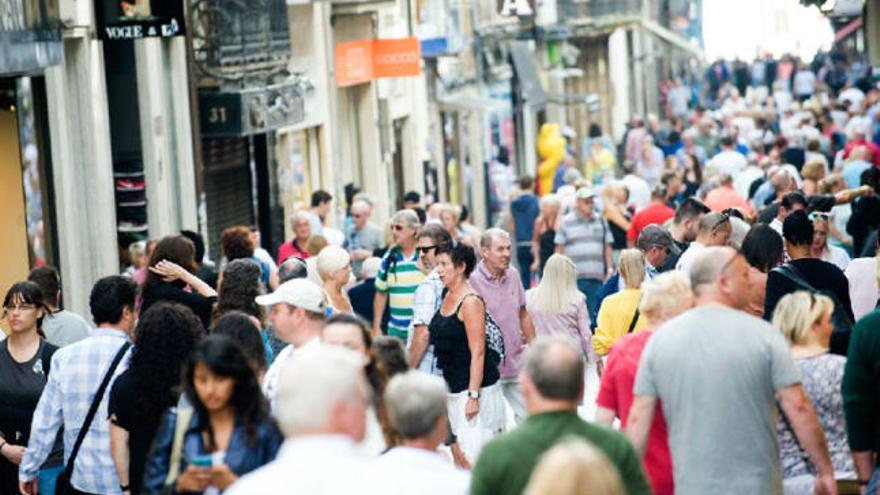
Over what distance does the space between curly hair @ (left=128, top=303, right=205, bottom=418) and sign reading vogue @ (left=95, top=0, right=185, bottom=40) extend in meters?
9.57

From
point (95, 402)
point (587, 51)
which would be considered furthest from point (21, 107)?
point (587, 51)

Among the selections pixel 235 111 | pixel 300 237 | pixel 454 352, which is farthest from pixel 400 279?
pixel 235 111

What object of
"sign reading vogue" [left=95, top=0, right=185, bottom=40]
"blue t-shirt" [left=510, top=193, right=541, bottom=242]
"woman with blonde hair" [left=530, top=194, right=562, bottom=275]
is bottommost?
"blue t-shirt" [left=510, top=193, right=541, bottom=242]

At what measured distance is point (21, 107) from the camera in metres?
17.7

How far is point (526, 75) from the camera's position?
146 feet

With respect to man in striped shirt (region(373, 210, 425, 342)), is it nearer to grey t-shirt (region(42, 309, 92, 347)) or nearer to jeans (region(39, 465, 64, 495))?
grey t-shirt (region(42, 309, 92, 347))

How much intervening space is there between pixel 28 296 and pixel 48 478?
3.93ft

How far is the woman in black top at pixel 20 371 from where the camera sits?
11.1 meters

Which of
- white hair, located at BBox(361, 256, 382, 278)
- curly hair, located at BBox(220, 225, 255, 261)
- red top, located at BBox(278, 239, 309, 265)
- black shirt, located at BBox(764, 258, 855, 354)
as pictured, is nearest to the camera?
black shirt, located at BBox(764, 258, 855, 354)

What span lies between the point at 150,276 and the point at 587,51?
4419 cm

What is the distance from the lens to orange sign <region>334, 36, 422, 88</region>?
29.5m

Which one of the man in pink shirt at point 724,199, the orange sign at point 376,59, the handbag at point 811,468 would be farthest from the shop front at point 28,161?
the orange sign at point 376,59

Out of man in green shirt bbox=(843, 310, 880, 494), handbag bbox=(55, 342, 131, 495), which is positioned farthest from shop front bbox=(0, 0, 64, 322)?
man in green shirt bbox=(843, 310, 880, 494)

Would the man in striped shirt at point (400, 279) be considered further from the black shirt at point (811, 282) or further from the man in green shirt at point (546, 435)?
the man in green shirt at point (546, 435)
